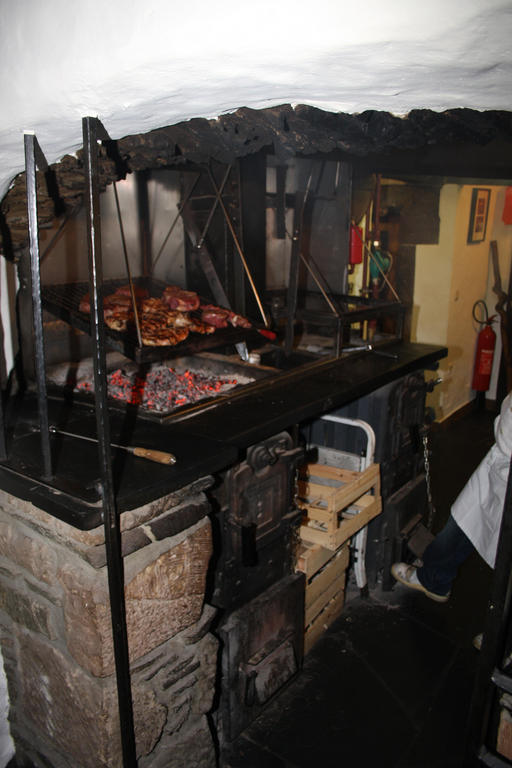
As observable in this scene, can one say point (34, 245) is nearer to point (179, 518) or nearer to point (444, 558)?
point (179, 518)

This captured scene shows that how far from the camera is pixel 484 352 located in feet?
27.1

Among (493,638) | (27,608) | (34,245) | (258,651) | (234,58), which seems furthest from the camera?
(258,651)

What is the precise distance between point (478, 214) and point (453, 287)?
3.62 ft

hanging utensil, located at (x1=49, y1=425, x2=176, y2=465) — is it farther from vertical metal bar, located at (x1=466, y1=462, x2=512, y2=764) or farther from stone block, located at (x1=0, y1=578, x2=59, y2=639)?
vertical metal bar, located at (x1=466, y1=462, x2=512, y2=764)

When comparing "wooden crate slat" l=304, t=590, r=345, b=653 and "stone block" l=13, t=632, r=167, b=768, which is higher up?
"stone block" l=13, t=632, r=167, b=768

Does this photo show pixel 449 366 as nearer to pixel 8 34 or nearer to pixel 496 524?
pixel 496 524

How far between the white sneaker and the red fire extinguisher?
4871 mm

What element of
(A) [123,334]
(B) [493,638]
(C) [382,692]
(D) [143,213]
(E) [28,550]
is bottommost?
(C) [382,692]

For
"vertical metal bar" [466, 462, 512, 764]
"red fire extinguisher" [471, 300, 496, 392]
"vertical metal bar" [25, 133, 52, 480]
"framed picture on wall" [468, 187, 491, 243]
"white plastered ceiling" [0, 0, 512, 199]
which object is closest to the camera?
"white plastered ceiling" [0, 0, 512, 199]

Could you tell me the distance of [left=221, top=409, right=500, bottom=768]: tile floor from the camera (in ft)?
10.0

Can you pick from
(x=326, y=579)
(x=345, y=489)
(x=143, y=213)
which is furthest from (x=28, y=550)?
(x=143, y=213)

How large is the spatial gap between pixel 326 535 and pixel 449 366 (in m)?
5.07

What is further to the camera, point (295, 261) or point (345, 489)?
point (295, 261)

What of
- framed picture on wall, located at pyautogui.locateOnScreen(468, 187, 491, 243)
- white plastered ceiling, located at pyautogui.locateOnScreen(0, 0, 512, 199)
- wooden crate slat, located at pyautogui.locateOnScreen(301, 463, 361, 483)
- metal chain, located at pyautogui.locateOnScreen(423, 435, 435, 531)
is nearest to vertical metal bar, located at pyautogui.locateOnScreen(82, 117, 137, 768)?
→ white plastered ceiling, located at pyautogui.locateOnScreen(0, 0, 512, 199)
